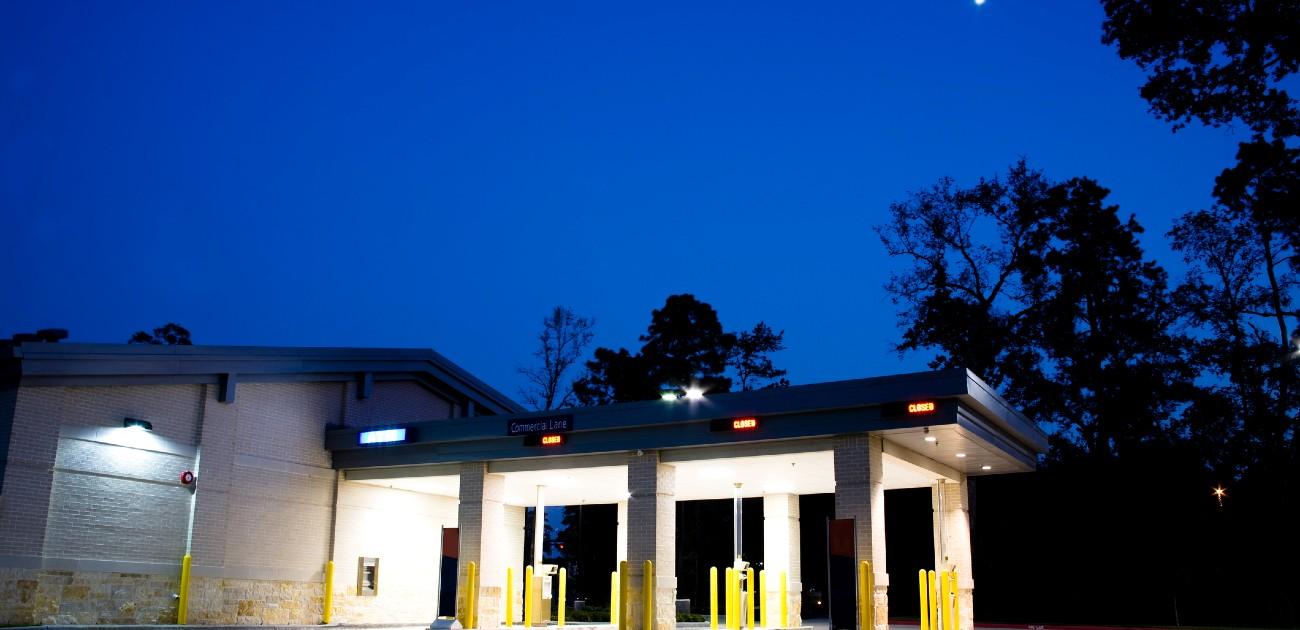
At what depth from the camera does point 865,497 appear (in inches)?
682

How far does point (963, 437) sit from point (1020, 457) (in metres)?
3.97

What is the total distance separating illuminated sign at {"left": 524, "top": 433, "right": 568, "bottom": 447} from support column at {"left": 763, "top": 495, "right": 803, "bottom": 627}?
22.1ft

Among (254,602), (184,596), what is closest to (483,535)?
(254,602)

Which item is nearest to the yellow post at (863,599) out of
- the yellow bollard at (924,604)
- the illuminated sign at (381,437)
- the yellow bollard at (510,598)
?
the yellow bollard at (924,604)

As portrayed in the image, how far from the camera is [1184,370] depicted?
33406 millimetres

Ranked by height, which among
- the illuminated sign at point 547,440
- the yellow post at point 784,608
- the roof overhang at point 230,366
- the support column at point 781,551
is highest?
the roof overhang at point 230,366

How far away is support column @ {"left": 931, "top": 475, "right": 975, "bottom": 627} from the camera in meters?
21.3

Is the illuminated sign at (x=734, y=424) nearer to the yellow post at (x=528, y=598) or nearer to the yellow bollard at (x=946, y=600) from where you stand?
the yellow bollard at (x=946, y=600)

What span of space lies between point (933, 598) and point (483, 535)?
851 cm

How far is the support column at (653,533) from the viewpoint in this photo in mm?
18844

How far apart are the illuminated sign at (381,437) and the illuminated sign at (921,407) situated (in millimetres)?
10562

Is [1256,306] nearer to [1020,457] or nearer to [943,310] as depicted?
[943,310]

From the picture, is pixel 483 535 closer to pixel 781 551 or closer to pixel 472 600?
pixel 472 600

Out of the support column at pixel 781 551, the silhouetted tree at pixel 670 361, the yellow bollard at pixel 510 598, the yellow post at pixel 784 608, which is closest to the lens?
the yellow bollard at pixel 510 598
